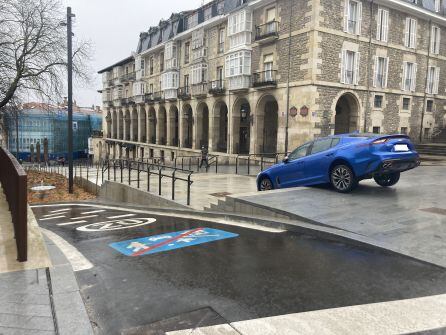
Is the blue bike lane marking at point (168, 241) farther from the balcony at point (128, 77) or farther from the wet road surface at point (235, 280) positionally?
the balcony at point (128, 77)

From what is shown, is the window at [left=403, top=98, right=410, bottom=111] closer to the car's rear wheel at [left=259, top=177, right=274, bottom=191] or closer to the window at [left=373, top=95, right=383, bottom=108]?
the window at [left=373, top=95, right=383, bottom=108]

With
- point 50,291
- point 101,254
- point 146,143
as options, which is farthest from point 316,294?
point 146,143

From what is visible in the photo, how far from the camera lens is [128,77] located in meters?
50.2

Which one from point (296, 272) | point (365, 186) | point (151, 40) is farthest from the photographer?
point (151, 40)

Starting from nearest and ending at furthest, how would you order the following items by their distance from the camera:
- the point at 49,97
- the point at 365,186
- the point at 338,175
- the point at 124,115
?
the point at 338,175 < the point at 365,186 < the point at 49,97 < the point at 124,115

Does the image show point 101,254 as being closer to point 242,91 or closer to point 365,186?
point 365,186

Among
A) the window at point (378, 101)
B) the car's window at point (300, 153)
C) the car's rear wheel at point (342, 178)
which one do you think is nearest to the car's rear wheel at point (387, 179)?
the car's rear wheel at point (342, 178)

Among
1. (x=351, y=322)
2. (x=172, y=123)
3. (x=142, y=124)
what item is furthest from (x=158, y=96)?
(x=351, y=322)

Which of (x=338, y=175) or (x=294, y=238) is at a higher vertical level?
(x=338, y=175)

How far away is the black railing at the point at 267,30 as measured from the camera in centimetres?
2320

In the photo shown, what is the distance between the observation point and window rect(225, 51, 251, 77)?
2545cm

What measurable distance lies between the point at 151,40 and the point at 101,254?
136 ft

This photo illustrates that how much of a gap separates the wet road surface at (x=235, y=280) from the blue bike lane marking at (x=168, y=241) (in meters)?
0.04

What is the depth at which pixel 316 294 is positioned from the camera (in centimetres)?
375
